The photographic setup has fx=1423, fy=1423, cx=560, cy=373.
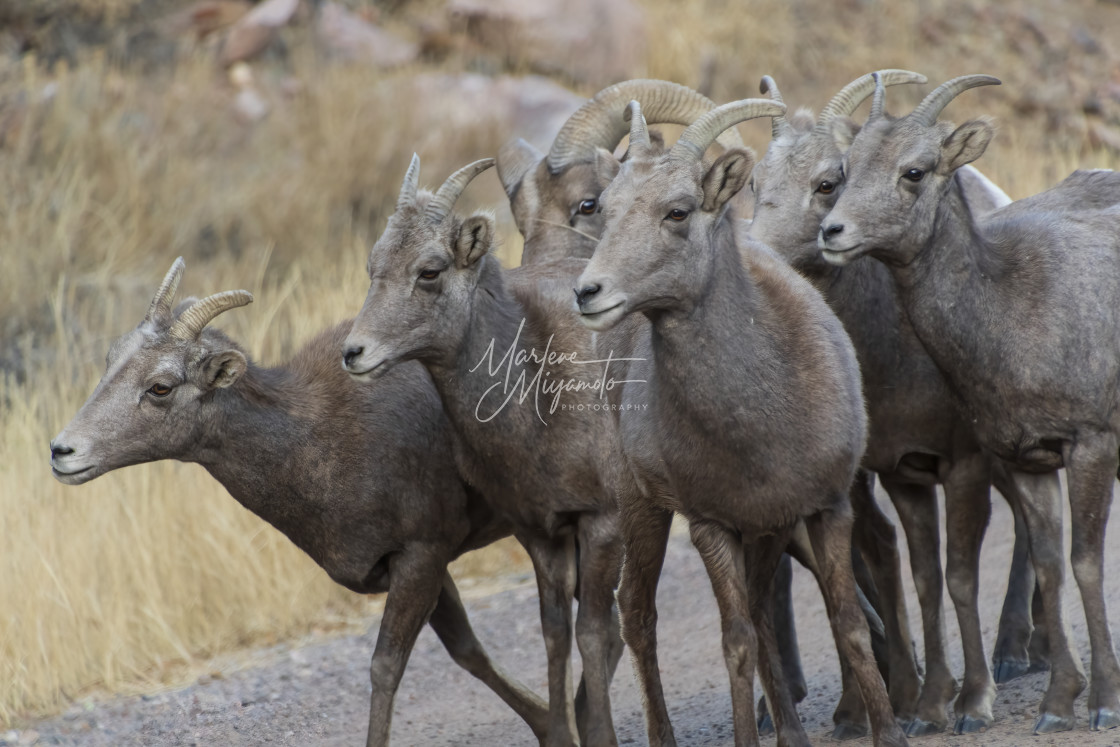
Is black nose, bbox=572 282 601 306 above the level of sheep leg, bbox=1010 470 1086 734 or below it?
above

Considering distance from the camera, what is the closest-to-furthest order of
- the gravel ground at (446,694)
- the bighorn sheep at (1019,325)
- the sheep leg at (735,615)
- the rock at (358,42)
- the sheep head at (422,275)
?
the sheep leg at (735,615), the bighorn sheep at (1019,325), the sheep head at (422,275), the gravel ground at (446,694), the rock at (358,42)

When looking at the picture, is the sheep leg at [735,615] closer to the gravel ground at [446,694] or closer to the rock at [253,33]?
the gravel ground at [446,694]

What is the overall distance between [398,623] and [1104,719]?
114 inches

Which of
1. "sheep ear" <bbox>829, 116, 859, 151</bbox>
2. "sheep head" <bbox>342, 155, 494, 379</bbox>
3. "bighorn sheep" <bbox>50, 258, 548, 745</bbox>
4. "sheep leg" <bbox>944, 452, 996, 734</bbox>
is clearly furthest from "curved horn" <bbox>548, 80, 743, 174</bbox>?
"sheep leg" <bbox>944, 452, 996, 734</bbox>

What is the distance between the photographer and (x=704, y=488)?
16.9ft

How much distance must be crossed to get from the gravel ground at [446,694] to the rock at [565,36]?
10.9m

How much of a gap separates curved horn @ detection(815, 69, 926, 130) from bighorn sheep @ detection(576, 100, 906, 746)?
3.89 feet

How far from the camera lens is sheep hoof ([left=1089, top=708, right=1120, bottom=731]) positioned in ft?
17.7

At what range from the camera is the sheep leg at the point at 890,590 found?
6211mm

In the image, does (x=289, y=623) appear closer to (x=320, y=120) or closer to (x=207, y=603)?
(x=207, y=603)

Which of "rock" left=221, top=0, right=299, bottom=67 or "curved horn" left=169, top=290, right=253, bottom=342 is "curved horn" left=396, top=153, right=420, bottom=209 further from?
"rock" left=221, top=0, right=299, bottom=67

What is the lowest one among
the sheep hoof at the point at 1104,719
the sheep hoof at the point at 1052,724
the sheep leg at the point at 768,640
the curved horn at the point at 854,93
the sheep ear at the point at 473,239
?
the sheep hoof at the point at 1052,724

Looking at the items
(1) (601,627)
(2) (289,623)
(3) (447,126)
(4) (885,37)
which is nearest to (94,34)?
(3) (447,126)

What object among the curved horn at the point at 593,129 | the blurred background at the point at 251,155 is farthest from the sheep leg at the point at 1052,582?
the blurred background at the point at 251,155
